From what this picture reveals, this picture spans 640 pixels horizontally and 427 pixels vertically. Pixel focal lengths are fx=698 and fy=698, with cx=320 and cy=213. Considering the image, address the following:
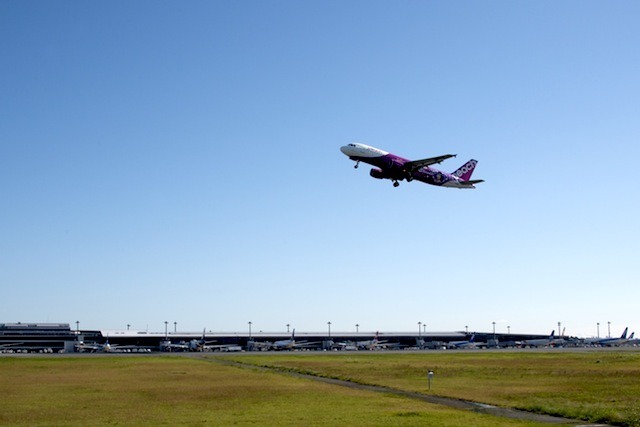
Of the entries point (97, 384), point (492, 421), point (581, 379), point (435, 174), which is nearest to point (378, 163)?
point (435, 174)

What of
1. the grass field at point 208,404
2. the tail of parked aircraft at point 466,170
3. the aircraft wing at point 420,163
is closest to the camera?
the grass field at point 208,404

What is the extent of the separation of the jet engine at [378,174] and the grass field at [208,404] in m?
24.4

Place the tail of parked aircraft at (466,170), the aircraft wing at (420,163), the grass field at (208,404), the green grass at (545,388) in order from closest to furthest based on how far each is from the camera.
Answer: the grass field at (208,404), the green grass at (545,388), the aircraft wing at (420,163), the tail of parked aircraft at (466,170)

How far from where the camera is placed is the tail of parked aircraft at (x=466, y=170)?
93.2 m

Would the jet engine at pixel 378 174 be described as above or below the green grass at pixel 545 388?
above

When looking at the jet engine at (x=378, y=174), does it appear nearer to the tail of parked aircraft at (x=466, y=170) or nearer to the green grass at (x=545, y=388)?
the tail of parked aircraft at (x=466, y=170)

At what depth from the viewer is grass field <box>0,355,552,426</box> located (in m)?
41.4

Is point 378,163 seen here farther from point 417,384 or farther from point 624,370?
point 624,370

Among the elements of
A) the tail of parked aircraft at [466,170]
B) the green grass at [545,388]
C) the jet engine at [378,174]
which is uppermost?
the tail of parked aircraft at [466,170]

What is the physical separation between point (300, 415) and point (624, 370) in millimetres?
59695

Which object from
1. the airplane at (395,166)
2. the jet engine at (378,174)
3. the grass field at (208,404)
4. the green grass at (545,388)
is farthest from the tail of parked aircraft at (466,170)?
the grass field at (208,404)

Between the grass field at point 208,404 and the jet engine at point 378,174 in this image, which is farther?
the jet engine at point 378,174

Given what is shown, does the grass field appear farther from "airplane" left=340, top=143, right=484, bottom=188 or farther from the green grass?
"airplane" left=340, top=143, right=484, bottom=188

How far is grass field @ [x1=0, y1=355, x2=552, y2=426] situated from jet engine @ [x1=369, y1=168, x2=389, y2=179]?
24.4 meters
